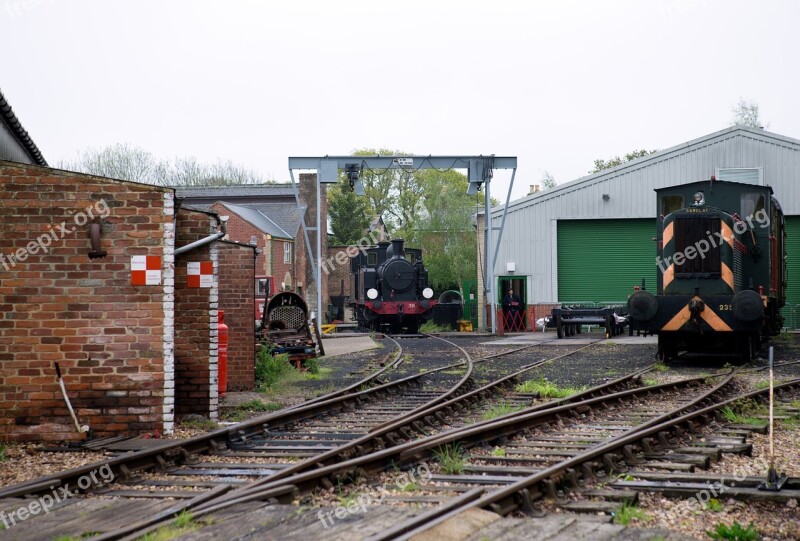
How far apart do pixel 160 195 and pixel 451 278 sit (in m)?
41.6

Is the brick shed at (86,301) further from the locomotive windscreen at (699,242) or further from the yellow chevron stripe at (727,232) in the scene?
the yellow chevron stripe at (727,232)

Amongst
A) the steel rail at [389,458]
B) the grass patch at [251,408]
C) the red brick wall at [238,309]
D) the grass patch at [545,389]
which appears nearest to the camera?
the steel rail at [389,458]

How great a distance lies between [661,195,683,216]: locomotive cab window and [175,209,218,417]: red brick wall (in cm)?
1100

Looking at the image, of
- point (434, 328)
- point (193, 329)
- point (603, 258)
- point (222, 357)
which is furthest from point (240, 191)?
point (193, 329)

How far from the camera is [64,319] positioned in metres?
8.44

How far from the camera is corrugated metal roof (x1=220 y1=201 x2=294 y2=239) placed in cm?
4438

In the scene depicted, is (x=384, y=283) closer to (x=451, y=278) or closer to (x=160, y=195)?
(x=451, y=278)

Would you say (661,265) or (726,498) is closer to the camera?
(726,498)

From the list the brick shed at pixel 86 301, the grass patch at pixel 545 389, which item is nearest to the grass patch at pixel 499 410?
the grass patch at pixel 545 389

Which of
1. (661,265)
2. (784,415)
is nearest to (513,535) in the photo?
(784,415)

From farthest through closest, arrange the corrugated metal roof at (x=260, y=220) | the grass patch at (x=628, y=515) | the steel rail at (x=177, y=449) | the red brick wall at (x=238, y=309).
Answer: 1. the corrugated metal roof at (x=260, y=220)
2. the red brick wall at (x=238, y=309)
3. the steel rail at (x=177, y=449)
4. the grass patch at (x=628, y=515)

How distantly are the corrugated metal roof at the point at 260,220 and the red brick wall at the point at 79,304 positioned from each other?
116 ft

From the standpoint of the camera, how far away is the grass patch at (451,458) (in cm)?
667

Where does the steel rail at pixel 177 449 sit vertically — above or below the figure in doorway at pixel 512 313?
below
